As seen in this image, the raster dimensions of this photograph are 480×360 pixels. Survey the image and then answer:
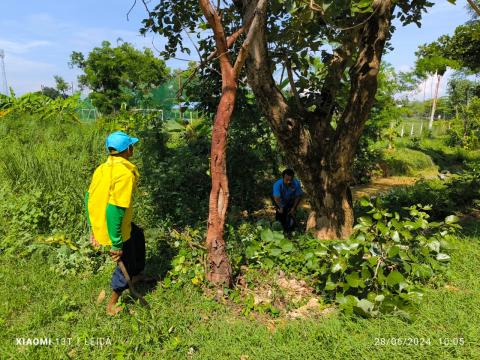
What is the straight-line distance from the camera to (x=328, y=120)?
4.65 m

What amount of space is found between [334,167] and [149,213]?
8.42 ft

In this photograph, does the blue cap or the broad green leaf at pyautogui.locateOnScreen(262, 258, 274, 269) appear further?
the broad green leaf at pyautogui.locateOnScreen(262, 258, 274, 269)

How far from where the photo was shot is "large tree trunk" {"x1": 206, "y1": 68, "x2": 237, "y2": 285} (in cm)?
339

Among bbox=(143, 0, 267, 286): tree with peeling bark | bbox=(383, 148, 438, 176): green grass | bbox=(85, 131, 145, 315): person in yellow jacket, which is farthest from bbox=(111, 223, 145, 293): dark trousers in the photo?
bbox=(383, 148, 438, 176): green grass

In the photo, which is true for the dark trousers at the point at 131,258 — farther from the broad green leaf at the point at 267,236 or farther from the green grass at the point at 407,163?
the green grass at the point at 407,163

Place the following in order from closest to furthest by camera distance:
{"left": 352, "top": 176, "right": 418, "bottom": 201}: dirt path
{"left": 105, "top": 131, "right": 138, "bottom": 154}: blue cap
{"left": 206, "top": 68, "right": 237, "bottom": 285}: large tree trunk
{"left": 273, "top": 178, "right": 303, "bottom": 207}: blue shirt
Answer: {"left": 105, "top": 131, "right": 138, "bottom": 154}: blue cap, {"left": 206, "top": 68, "right": 237, "bottom": 285}: large tree trunk, {"left": 273, "top": 178, "right": 303, "bottom": 207}: blue shirt, {"left": 352, "top": 176, "right": 418, "bottom": 201}: dirt path

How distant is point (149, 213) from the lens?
5254 mm

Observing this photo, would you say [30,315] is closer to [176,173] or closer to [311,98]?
[176,173]

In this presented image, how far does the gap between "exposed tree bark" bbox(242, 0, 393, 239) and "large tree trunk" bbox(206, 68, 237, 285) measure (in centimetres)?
84

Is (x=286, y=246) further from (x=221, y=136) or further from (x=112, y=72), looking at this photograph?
(x=112, y=72)

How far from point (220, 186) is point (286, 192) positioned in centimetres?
231

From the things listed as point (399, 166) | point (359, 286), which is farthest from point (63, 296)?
point (399, 166)

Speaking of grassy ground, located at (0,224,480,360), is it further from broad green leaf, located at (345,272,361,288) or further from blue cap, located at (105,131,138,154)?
blue cap, located at (105,131,138,154)
